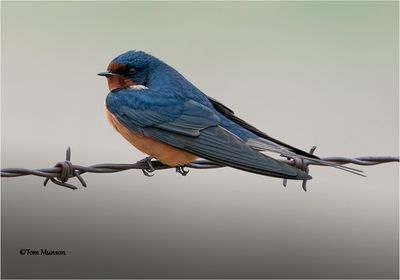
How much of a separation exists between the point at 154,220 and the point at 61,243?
89 cm

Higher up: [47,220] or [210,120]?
[210,120]

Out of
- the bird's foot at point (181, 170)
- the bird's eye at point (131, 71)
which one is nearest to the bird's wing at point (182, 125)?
the bird's eye at point (131, 71)

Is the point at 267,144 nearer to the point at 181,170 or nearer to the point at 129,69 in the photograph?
the point at 181,170

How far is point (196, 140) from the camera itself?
4.53 metres

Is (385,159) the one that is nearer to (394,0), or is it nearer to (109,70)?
(109,70)

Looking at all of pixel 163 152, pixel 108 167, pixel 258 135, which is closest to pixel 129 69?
pixel 163 152

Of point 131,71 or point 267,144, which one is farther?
point 131,71

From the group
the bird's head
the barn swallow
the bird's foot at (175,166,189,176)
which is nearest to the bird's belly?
→ the barn swallow

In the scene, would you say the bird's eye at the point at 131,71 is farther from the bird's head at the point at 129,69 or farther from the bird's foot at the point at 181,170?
the bird's foot at the point at 181,170

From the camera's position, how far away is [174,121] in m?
4.62

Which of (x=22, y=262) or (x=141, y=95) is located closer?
(x=141, y=95)

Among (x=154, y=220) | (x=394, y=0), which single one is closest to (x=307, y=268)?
(x=154, y=220)

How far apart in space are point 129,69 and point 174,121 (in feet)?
1.25

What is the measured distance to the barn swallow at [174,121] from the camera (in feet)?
14.6
